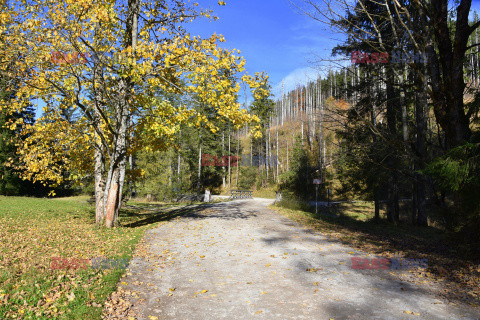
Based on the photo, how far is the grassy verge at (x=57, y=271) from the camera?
3956 mm

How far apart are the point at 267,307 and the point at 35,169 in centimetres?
927

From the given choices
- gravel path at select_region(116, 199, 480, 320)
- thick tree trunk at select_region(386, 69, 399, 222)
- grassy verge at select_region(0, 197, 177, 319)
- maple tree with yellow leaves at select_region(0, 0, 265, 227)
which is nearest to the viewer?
grassy verge at select_region(0, 197, 177, 319)

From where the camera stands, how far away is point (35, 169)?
9.77 m

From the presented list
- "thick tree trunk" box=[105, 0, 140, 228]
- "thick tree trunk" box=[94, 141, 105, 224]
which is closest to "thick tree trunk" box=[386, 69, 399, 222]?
"thick tree trunk" box=[105, 0, 140, 228]

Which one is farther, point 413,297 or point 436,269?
point 436,269

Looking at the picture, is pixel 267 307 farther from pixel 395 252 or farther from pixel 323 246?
A: pixel 395 252

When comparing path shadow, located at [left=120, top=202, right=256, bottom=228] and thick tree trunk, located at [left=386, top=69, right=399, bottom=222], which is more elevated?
thick tree trunk, located at [left=386, top=69, right=399, bottom=222]

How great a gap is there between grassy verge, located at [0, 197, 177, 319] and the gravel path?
0.54 meters

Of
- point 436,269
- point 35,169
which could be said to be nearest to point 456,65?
point 436,269

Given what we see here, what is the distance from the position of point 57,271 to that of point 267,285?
3764mm

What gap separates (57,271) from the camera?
5195mm

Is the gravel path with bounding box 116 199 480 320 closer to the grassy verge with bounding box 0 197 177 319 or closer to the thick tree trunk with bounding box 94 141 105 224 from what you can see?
the grassy verge with bounding box 0 197 177 319

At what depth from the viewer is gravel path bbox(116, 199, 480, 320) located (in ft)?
13.8

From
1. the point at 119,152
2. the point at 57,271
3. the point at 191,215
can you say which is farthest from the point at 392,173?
the point at 57,271
